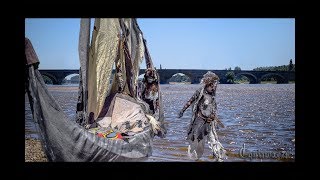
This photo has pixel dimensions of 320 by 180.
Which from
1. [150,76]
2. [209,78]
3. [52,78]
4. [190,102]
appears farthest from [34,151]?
[209,78]

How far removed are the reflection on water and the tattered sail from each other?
0.14 m

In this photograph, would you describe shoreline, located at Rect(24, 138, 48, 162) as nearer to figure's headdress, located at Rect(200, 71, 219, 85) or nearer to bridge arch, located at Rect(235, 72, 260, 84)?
figure's headdress, located at Rect(200, 71, 219, 85)

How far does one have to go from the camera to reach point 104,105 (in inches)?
260

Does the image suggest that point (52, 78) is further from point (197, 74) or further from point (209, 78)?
point (209, 78)

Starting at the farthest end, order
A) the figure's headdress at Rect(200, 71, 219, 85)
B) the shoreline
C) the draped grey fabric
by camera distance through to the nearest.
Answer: the figure's headdress at Rect(200, 71, 219, 85)
the shoreline
the draped grey fabric

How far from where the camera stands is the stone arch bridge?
627 centimetres

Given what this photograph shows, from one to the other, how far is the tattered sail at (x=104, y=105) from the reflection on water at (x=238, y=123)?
139mm

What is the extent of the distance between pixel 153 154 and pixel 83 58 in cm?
145

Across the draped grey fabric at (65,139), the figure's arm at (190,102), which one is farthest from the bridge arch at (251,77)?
the draped grey fabric at (65,139)

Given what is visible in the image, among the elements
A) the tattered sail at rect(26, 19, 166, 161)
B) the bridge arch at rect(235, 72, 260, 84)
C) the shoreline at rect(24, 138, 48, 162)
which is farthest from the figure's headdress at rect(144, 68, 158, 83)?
the shoreline at rect(24, 138, 48, 162)

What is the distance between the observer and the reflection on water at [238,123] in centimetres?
618

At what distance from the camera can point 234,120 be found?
21.1ft

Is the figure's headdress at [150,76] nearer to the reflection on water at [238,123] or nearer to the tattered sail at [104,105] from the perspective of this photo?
the tattered sail at [104,105]
